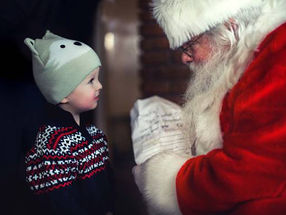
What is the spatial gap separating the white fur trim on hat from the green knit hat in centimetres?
16

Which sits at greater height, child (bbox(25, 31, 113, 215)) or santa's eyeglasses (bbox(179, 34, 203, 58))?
santa's eyeglasses (bbox(179, 34, 203, 58))

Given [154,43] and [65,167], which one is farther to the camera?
[154,43]

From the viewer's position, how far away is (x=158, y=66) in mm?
1381

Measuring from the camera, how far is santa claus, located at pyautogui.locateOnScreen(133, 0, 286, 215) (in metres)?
0.52

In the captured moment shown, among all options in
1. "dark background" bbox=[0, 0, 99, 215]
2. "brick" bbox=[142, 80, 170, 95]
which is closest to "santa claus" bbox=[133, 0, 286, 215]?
"dark background" bbox=[0, 0, 99, 215]

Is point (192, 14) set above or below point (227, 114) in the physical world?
above

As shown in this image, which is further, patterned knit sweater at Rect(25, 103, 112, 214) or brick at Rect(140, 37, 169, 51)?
brick at Rect(140, 37, 169, 51)

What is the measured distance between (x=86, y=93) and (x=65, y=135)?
0.27ft

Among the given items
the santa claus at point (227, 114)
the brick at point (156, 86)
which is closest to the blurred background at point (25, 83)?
the santa claus at point (227, 114)

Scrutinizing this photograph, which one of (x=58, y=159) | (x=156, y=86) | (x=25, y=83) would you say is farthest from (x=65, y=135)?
(x=156, y=86)

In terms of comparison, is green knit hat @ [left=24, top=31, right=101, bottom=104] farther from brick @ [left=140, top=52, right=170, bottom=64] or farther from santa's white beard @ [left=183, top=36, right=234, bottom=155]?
brick @ [left=140, top=52, right=170, bottom=64]

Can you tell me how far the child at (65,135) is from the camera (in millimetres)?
560

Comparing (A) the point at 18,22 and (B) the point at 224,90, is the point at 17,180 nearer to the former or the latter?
(A) the point at 18,22

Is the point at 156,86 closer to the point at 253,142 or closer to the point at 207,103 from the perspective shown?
the point at 207,103
